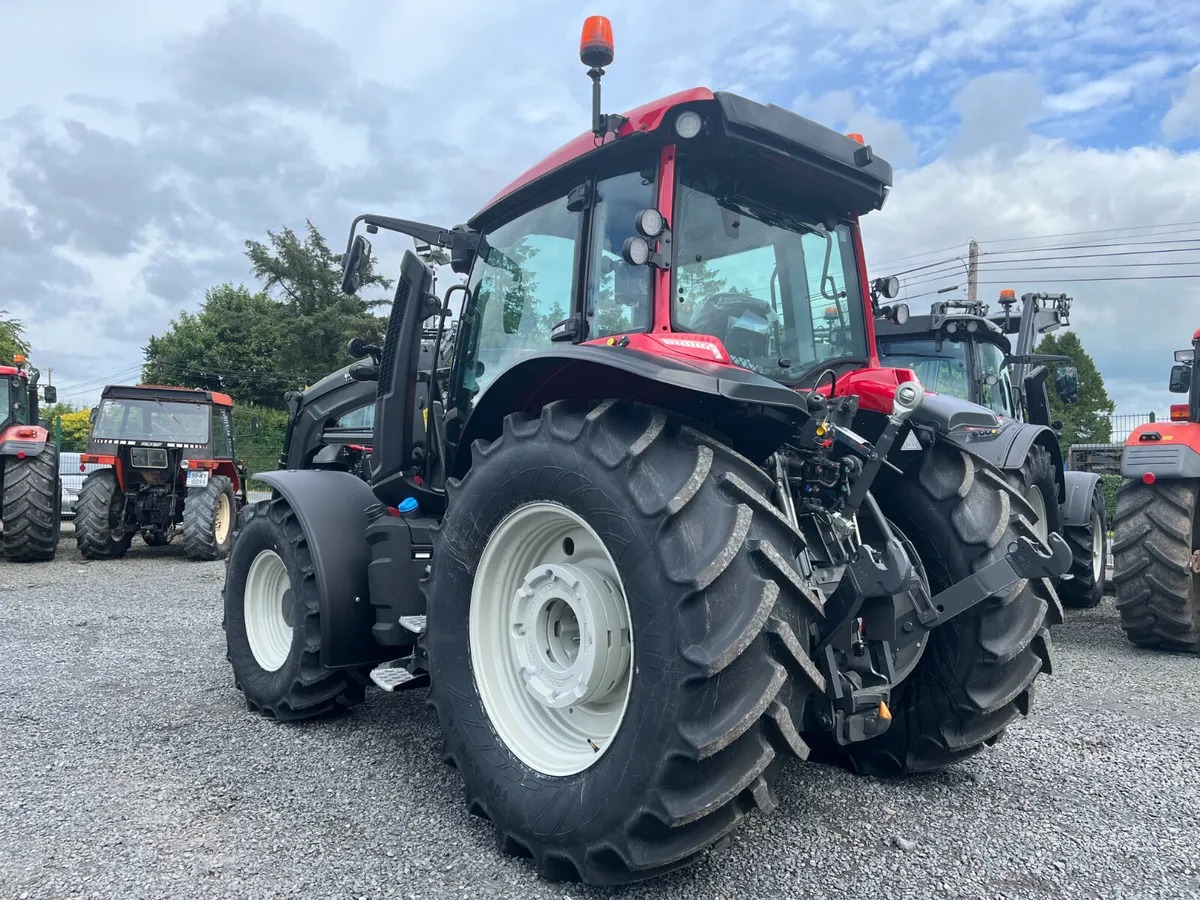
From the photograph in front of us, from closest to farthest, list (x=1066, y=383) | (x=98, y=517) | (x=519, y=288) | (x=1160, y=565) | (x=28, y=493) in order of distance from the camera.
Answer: (x=519, y=288) < (x=1160, y=565) < (x=1066, y=383) < (x=28, y=493) < (x=98, y=517)

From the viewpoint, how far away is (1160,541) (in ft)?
17.9

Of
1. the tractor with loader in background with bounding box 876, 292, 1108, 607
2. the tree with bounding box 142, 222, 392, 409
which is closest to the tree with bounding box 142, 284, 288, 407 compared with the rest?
the tree with bounding box 142, 222, 392, 409

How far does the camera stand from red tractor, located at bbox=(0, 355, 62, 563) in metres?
9.57

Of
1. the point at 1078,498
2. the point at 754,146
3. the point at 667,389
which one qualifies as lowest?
the point at 1078,498

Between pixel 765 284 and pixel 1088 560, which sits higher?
pixel 765 284

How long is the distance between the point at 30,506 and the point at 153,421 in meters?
2.12

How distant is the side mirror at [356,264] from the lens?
3625 millimetres

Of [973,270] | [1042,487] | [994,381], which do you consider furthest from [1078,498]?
[973,270]

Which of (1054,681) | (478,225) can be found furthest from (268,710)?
(1054,681)

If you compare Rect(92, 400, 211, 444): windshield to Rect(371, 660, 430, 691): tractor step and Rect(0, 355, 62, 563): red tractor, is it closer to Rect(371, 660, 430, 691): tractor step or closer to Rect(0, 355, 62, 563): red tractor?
Rect(0, 355, 62, 563): red tractor

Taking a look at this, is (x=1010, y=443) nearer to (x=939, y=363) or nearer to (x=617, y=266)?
(x=939, y=363)

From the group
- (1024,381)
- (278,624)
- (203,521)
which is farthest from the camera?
(203,521)

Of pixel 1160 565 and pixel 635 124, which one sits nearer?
pixel 635 124

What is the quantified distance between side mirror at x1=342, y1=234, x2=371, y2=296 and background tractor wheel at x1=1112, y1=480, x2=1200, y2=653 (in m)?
4.91
